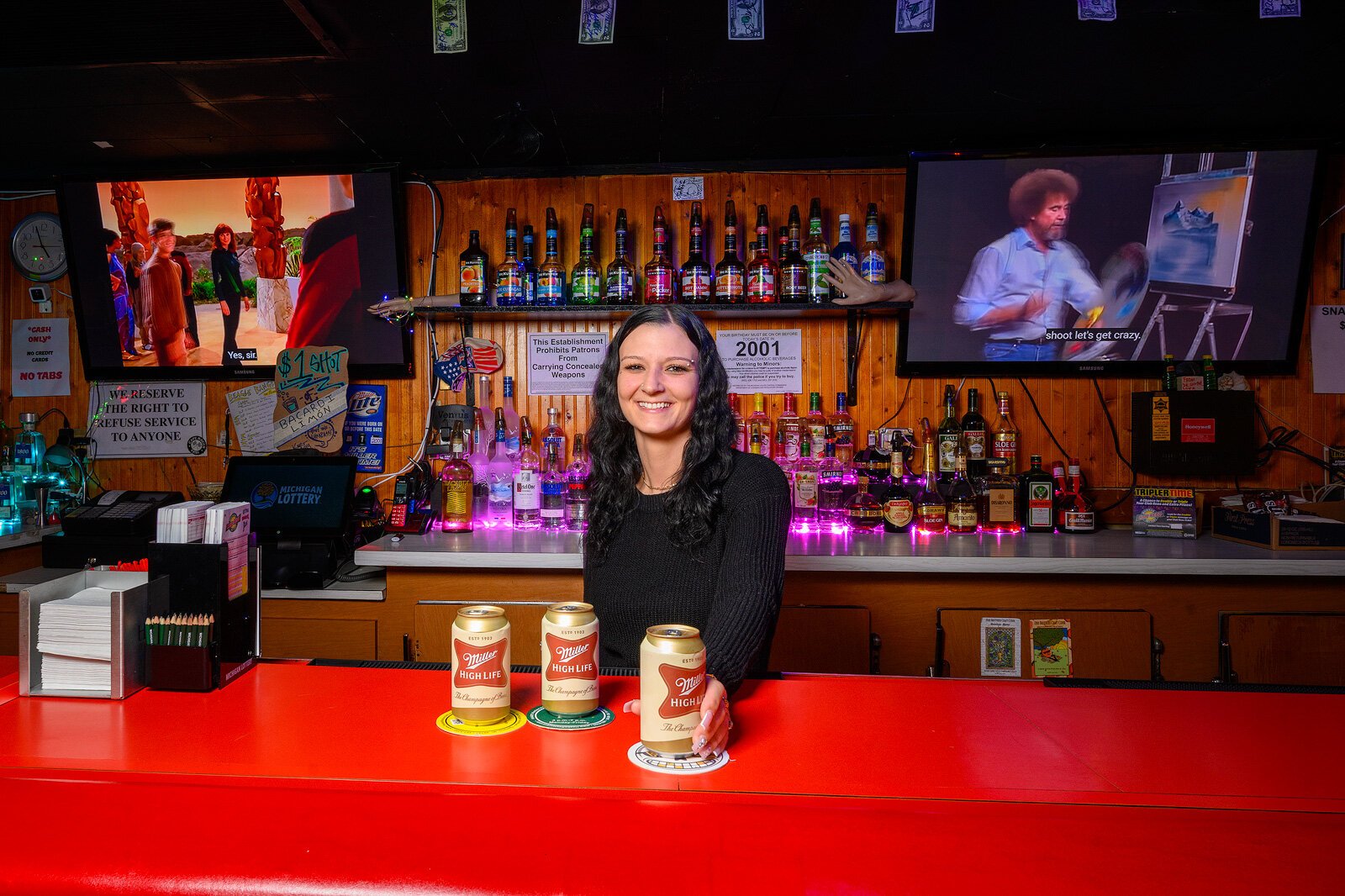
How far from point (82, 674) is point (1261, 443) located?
366 centimetres

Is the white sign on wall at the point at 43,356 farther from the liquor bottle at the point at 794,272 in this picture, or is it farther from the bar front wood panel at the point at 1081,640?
the bar front wood panel at the point at 1081,640

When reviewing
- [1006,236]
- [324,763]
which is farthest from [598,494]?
[1006,236]

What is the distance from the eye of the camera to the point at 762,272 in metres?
2.78

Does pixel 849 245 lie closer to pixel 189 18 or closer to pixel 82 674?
pixel 189 18

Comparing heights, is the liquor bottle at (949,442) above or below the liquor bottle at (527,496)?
above

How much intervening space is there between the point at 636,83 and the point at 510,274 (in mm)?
887

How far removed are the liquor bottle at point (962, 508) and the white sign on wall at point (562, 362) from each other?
147 cm

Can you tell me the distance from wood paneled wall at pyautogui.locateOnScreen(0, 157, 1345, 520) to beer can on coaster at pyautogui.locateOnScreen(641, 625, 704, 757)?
221cm

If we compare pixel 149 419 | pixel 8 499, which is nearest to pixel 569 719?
pixel 149 419

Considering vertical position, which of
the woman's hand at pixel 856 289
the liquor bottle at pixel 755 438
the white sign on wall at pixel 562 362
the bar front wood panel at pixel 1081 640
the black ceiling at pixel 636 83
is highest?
the black ceiling at pixel 636 83

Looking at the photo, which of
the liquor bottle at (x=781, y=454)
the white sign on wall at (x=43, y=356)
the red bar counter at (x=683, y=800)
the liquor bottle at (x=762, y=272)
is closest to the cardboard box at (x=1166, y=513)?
the liquor bottle at (x=781, y=454)

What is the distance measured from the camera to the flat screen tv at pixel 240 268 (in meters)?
2.98

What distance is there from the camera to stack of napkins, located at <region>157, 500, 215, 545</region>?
118 cm

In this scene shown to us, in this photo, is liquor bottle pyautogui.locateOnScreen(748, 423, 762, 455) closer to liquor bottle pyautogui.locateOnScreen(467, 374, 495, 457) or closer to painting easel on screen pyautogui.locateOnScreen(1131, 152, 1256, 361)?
liquor bottle pyautogui.locateOnScreen(467, 374, 495, 457)
